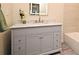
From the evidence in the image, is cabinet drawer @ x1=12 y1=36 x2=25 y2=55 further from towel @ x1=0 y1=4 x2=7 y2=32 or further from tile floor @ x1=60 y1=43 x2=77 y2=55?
tile floor @ x1=60 y1=43 x2=77 y2=55

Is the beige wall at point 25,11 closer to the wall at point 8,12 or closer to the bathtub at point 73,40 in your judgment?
the wall at point 8,12

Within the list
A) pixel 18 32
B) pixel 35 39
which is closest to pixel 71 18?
pixel 35 39

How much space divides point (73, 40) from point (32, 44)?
482mm

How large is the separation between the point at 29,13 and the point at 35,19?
3.9 inches

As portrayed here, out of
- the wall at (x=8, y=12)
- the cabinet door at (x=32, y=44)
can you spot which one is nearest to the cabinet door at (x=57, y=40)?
the cabinet door at (x=32, y=44)

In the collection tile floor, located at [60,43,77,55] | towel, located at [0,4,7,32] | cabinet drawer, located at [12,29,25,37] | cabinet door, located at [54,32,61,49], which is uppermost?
towel, located at [0,4,7,32]

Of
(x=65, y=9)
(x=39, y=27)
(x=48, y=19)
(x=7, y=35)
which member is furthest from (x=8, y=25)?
(x=65, y=9)

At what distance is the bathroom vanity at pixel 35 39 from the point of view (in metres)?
1.32

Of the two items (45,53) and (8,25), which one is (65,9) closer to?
(45,53)

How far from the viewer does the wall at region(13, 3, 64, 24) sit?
51.6 inches

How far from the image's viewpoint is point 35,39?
4.55 ft

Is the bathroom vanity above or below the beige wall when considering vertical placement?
below

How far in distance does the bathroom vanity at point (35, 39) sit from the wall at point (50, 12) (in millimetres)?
74

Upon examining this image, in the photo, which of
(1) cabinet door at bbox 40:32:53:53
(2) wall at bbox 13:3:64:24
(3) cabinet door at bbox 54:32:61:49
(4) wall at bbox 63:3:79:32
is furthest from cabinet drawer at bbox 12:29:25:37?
(4) wall at bbox 63:3:79:32
